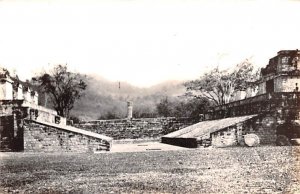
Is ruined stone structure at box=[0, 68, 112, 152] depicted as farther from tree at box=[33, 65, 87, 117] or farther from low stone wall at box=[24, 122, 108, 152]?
tree at box=[33, 65, 87, 117]

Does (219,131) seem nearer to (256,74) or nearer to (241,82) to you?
(256,74)

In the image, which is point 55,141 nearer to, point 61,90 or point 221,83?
point 61,90

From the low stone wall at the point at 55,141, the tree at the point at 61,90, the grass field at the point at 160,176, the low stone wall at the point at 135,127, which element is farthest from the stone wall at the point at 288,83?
the grass field at the point at 160,176

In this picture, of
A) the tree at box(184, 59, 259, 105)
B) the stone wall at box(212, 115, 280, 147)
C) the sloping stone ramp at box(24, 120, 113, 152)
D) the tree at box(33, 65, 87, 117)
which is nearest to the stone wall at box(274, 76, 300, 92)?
the tree at box(184, 59, 259, 105)

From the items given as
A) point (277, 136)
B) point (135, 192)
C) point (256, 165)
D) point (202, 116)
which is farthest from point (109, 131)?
point (135, 192)

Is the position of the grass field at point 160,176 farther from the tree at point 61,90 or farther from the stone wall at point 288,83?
the tree at point 61,90

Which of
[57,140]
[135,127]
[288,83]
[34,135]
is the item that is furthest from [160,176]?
[135,127]
